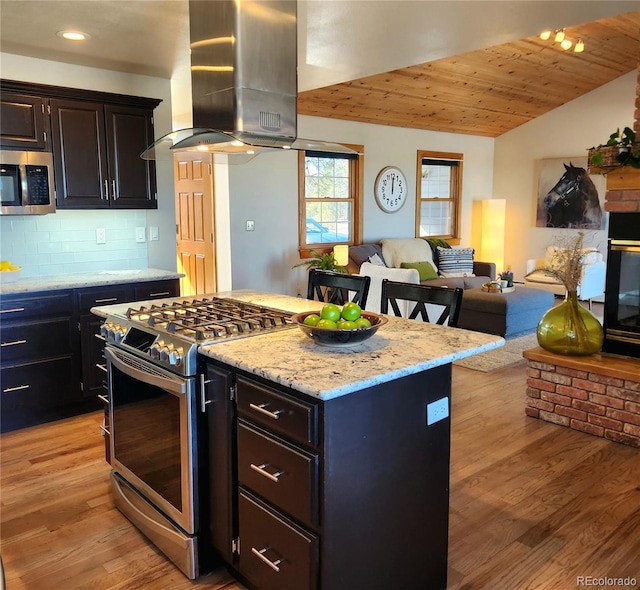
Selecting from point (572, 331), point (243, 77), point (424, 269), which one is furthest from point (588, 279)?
point (243, 77)

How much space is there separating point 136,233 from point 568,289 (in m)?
3.21

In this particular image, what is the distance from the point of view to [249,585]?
80.1 inches

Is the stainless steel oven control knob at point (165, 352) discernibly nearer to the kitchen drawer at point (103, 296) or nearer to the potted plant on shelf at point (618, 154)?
the kitchen drawer at point (103, 296)

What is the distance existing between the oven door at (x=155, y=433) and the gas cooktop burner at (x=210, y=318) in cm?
17

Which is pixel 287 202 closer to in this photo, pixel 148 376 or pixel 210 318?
pixel 210 318

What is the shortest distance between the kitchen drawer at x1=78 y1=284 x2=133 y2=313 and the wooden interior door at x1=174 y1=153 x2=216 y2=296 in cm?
237

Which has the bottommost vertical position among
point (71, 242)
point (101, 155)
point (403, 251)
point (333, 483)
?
point (333, 483)

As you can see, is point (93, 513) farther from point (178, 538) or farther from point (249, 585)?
point (249, 585)

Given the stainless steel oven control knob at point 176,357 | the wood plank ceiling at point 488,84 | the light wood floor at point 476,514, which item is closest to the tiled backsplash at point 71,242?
the light wood floor at point 476,514

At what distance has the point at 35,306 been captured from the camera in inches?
138

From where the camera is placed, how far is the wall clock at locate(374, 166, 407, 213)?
7.55m

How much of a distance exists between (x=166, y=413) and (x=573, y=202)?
770 centimetres

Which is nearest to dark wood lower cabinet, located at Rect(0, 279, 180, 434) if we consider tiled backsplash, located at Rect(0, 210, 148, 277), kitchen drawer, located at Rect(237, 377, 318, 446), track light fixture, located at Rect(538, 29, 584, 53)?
tiled backsplash, located at Rect(0, 210, 148, 277)

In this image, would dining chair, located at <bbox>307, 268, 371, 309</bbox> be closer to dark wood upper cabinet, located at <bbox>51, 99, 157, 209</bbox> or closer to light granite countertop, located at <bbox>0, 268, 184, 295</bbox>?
light granite countertop, located at <bbox>0, 268, 184, 295</bbox>
